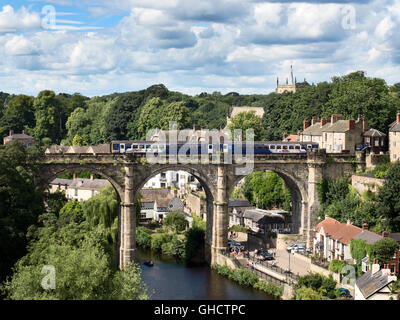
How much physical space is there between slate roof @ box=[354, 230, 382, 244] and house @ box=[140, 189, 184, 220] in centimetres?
3328

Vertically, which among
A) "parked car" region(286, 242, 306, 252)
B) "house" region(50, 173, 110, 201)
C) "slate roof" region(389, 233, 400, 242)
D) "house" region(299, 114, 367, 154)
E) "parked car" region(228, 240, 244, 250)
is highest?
"house" region(299, 114, 367, 154)

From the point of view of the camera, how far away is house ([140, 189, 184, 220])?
3221 inches

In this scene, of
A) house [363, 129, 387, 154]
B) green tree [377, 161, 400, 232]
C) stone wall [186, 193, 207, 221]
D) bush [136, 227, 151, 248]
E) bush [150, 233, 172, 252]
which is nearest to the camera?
green tree [377, 161, 400, 232]

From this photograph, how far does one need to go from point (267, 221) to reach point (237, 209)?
27.2 ft

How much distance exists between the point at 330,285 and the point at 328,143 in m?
26.1

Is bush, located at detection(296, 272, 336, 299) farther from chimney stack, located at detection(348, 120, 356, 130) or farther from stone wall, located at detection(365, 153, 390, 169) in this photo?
chimney stack, located at detection(348, 120, 356, 130)

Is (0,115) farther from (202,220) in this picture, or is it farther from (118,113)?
(202,220)

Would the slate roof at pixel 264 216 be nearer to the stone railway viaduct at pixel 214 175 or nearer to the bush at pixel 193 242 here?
the stone railway viaduct at pixel 214 175

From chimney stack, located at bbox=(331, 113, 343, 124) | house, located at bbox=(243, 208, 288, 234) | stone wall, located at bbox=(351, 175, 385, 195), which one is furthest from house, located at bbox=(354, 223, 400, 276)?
chimney stack, located at bbox=(331, 113, 343, 124)

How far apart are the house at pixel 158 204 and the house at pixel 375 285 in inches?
1559

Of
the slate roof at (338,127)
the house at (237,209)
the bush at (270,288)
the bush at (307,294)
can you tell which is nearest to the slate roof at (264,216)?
the house at (237,209)

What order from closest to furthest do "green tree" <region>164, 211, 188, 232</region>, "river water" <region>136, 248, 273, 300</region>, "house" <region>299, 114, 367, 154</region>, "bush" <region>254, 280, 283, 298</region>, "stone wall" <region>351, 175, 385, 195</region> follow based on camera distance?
1. "bush" <region>254, 280, 283, 298</region>
2. "river water" <region>136, 248, 273, 300</region>
3. "stone wall" <region>351, 175, 385, 195</region>
4. "house" <region>299, 114, 367, 154</region>
5. "green tree" <region>164, 211, 188, 232</region>

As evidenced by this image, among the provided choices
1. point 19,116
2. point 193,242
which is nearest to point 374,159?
point 193,242
